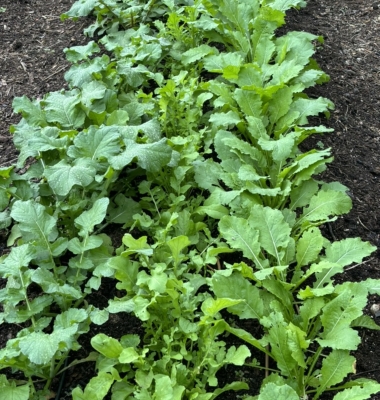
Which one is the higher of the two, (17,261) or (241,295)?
(17,261)

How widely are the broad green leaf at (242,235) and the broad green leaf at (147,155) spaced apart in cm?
39

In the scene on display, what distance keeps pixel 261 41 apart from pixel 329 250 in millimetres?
1580

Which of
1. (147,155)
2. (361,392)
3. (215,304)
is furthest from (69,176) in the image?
(361,392)

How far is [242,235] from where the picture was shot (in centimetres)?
240

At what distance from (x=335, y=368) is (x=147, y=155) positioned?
1.19 meters

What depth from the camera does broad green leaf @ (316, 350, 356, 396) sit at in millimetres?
1988

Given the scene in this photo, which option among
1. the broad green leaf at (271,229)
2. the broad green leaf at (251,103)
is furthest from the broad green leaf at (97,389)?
the broad green leaf at (251,103)

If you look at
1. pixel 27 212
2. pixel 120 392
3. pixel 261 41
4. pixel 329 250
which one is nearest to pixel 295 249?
pixel 329 250

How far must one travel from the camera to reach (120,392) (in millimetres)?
1990

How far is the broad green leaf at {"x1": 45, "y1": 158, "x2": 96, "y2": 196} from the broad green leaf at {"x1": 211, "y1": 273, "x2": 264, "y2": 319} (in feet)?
2.33

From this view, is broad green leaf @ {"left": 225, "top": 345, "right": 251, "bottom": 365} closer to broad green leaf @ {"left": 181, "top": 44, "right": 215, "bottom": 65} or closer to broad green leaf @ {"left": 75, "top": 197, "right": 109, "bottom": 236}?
broad green leaf @ {"left": 75, "top": 197, "right": 109, "bottom": 236}

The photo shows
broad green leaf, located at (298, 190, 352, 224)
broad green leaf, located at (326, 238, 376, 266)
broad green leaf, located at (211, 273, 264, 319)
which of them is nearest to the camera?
Answer: broad green leaf, located at (211, 273, 264, 319)

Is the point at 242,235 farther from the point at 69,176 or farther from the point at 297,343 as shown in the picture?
the point at 69,176

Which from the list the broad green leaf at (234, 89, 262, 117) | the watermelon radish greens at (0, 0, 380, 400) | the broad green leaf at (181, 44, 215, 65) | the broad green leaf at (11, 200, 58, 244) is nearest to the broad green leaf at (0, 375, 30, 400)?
the watermelon radish greens at (0, 0, 380, 400)
